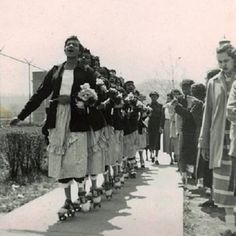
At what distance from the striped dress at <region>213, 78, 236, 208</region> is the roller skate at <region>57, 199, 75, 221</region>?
1.65m

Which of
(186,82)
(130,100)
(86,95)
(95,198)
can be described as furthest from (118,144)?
(86,95)

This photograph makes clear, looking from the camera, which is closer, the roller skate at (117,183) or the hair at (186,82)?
the roller skate at (117,183)

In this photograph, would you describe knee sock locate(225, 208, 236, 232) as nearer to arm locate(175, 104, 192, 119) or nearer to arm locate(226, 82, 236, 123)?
arm locate(226, 82, 236, 123)

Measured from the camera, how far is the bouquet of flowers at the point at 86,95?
590cm

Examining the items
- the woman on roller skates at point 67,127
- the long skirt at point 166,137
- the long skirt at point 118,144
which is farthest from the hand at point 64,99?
the long skirt at point 166,137

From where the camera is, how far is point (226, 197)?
16.9ft

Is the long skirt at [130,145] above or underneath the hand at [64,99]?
underneath

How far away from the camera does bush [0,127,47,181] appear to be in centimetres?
855

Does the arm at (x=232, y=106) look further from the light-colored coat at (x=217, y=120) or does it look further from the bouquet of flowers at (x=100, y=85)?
the bouquet of flowers at (x=100, y=85)

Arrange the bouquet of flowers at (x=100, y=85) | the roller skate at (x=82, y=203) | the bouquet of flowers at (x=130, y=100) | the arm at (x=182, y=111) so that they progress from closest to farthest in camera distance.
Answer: the roller skate at (x=82, y=203), the bouquet of flowers at (x=100, y=85), the arm at (x=182, y=111), the bouquet of flowers at (x=130, y=100)

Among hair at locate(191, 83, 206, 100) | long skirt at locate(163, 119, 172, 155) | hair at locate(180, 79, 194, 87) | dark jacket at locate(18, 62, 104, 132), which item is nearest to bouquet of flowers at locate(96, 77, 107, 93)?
dark jacket at locate(18, 62, 104, 132)

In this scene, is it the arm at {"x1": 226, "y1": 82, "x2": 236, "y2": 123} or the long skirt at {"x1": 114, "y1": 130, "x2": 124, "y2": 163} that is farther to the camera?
the long skirt at {"x1": 114, "y1": 130, "x2": 124, "y2": 163}

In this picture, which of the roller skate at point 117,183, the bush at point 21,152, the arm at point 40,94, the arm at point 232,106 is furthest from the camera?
the bush at point 21,152

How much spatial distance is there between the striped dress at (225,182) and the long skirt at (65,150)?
1.57 metres
